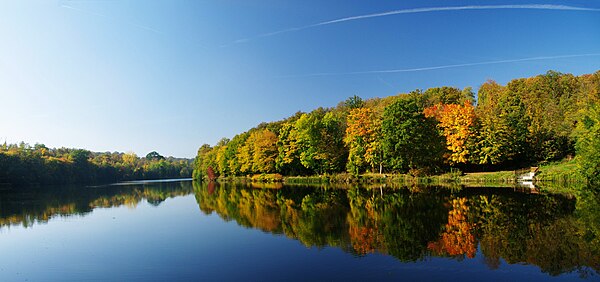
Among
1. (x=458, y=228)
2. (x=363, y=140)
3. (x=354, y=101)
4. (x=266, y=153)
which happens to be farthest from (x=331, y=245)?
(x=354, y=101)

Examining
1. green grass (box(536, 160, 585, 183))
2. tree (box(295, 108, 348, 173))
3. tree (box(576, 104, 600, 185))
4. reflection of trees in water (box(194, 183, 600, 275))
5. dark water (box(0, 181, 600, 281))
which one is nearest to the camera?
dark water (box(0, 181, 600, 281))

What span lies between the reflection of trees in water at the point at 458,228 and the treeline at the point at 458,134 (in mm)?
21482

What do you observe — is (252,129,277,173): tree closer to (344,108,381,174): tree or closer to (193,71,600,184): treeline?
(193,71,600,184): treeline

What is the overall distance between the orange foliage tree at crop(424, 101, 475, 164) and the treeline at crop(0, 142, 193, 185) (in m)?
93.8

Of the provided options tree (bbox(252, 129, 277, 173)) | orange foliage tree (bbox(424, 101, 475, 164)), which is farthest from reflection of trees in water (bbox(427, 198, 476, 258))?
tree (bbox(252, 129, 277, 173))

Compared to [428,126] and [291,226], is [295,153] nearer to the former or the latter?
[428,126]

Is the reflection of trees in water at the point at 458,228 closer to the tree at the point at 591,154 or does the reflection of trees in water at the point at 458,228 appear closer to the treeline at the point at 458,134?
the tree at the point at 591,154

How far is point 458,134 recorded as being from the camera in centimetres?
5103

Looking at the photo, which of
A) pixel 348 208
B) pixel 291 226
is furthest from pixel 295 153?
pixel 291 226

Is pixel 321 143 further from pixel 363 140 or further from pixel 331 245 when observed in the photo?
pixel 331 245

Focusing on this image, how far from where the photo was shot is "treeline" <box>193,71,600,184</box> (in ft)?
165

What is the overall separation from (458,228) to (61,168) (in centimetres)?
11891

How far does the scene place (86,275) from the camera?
12.0 metres

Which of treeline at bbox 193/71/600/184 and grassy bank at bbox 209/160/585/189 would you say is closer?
grassy bank at bbox 209/160/585/189
